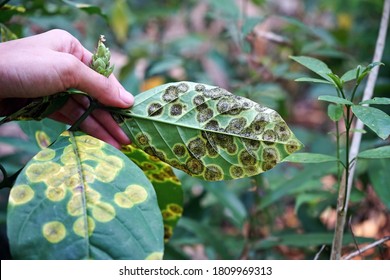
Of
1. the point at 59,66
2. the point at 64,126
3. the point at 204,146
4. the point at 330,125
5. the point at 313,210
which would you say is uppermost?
the point at 59,66

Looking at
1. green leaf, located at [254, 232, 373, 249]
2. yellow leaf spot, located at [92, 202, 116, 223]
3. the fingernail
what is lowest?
green leaf, located at [254, 232, 373, 249]

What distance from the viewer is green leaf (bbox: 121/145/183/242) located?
82 centimetres

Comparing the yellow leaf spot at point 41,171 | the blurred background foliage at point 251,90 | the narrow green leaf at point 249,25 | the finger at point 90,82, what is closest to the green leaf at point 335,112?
the blurred background foliage at point 251,90

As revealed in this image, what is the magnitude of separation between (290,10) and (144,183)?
284 centimetres

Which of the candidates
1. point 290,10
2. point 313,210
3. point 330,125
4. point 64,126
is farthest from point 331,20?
point 64,126

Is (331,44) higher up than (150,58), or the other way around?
(331,44)

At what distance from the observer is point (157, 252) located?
1.96ft

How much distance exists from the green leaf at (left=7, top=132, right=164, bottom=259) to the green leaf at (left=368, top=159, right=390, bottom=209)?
632 mm

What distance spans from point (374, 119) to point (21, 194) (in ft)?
1.61

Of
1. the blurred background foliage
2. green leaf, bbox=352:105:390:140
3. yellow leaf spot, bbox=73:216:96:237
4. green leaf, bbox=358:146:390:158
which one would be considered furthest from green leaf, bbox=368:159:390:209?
yellow leaf spot, bbox=73:216:96:237

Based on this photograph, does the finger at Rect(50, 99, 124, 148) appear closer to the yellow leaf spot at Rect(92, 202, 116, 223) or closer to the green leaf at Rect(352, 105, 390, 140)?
the yellow leaf spot at Rect(92, 202, 116, 223)

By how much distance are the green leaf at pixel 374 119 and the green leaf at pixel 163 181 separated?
332 mm

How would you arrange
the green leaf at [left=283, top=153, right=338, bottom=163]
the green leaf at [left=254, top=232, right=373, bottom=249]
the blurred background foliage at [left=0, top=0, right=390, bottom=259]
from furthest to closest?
1. the blurred background foliage at [left=0, top=0, right=390, bottom=259]
2. the green leaf at [left=254, top=232, right=373, bottom=249]
3. the green leaf at [left=283, top=153, right=338, bottom=163]
